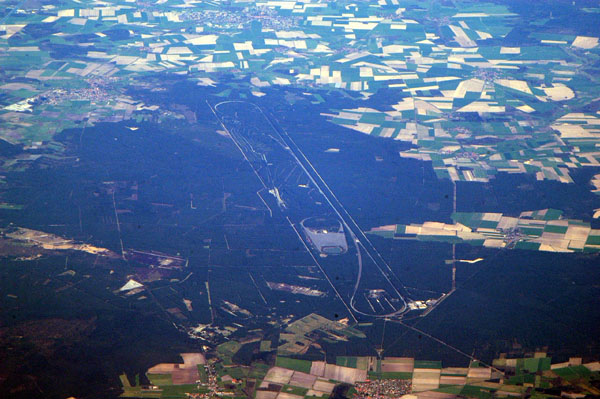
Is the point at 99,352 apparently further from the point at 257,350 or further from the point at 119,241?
the point at 119,241

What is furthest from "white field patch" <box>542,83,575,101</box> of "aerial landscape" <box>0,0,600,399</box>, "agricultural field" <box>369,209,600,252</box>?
"agricultural field" <box>369,209,600,252</box>

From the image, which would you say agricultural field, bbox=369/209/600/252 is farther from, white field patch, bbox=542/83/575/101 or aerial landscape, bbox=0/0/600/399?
white field patch, bbox=542/83/575/101

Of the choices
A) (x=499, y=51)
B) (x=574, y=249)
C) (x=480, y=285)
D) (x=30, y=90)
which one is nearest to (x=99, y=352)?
(x=480, y=285)

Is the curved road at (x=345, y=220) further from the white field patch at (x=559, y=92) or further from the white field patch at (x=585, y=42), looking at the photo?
the white field patch at (x=585, y=42)

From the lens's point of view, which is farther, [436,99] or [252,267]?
[436,99]

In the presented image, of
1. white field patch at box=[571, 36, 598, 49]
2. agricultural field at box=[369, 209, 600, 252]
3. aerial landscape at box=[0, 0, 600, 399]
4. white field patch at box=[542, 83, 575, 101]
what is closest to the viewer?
aerial landscape at box=[0, 0, 600, 399]

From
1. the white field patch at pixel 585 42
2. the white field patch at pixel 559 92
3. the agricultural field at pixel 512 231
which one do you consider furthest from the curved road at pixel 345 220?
the white field patch at pixel 585 42

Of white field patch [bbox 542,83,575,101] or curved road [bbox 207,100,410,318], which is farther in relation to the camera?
white field patch [bbox 542,83,575,101]

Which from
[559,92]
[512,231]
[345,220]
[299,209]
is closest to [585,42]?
[559,92]
